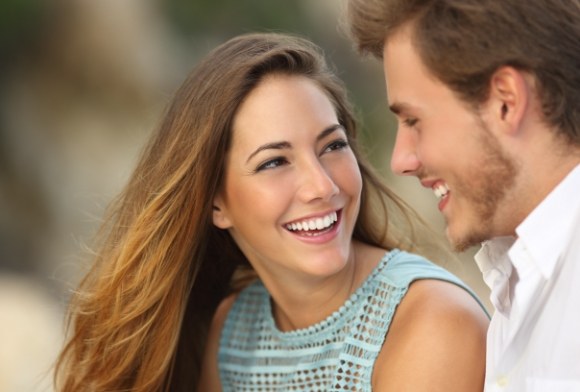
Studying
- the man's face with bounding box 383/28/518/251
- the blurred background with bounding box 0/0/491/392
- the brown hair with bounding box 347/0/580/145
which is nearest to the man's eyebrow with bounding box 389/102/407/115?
the man's face with bounding box 383/28/518/251

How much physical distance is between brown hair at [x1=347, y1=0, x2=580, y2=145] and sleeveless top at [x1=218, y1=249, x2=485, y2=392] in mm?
889

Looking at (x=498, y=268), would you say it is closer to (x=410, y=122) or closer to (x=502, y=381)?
(x=502, y=381)

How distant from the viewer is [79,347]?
3.64 metres

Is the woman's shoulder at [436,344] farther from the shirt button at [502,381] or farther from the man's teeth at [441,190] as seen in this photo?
the man's teeth at [441,190]

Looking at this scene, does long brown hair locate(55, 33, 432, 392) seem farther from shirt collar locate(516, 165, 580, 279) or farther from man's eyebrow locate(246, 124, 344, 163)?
shirt collar locate(516, 165, 580, 279)

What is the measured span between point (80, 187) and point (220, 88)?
21.3 ft

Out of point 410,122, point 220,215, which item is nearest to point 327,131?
point 220,215

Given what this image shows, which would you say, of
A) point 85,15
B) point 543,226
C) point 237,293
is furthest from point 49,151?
point 543,226

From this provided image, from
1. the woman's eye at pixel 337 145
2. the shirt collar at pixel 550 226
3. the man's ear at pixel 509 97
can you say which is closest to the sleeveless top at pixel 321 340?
the woman's eye at pixel 337 145

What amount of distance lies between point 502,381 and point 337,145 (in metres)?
1.01

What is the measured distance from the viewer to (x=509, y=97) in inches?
96.9

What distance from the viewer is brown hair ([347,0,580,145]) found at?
7.97ft

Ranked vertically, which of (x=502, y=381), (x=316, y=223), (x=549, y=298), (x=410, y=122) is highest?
(x=410, y=122)

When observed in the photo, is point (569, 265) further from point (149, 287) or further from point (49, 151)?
point (49, 151)
